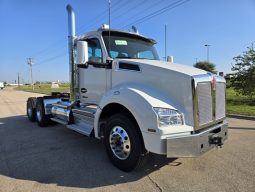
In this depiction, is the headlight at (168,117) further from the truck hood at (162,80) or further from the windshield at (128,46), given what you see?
the windshield at (128,46)

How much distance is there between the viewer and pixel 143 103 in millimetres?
3906

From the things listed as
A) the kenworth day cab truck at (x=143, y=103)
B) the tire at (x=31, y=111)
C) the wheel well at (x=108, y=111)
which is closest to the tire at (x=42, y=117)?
the tire at (x=31, y=111)

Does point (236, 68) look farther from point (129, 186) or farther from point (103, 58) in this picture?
point (129, 186)

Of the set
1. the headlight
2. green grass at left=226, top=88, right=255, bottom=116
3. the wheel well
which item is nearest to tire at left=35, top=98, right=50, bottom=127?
the wheel well

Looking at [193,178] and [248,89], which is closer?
[193,178]

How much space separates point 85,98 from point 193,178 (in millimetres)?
3296

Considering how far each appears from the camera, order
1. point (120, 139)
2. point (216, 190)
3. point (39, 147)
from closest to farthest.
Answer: point (216, 190) < point (120, 139) < point (39, 147)

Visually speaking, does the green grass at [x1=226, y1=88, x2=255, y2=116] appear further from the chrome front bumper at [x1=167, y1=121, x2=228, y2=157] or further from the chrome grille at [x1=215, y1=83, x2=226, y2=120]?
the chrome front bumper at [x1=167, y1=121, x2=228, y2=157]

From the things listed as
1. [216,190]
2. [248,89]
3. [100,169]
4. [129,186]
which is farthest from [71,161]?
[248,89]

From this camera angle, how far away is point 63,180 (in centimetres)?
401

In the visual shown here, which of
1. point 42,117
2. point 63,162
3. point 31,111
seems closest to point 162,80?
point 63,162

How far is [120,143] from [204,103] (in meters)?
1.61

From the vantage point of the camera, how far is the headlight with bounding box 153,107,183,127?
376 cm

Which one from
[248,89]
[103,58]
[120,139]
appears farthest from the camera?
[248,89]
